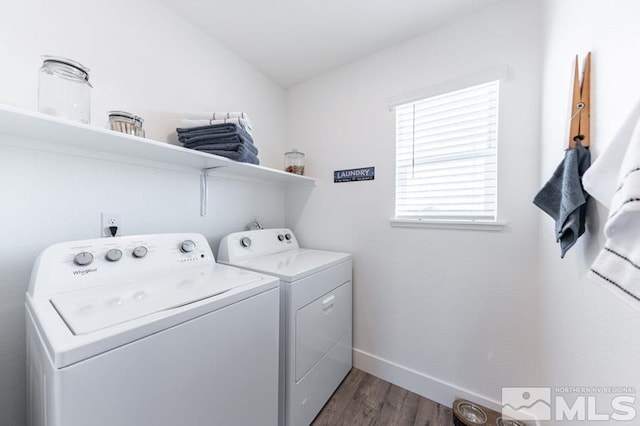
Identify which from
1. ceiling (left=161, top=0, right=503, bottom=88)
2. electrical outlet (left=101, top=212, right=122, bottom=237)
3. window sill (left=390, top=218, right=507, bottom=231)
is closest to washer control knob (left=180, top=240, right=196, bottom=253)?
electrical outlet (left=101, top=212, right=122, bottom=237)

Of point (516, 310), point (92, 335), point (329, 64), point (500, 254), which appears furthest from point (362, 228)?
point (92, 335)

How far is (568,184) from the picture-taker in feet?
2.51

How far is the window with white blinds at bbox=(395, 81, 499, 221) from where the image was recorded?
138 centimetres

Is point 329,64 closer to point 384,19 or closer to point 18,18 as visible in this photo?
point 384,19

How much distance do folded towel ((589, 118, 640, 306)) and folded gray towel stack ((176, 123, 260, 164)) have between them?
4.37 ft

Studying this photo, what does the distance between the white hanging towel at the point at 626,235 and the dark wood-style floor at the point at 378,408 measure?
1402 mm

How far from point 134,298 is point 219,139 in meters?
0.86

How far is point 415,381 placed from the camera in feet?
5.13

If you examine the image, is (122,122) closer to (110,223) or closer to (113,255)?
(110,223)

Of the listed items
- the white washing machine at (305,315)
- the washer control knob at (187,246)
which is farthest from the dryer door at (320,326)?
the washer control knob at (187,246)

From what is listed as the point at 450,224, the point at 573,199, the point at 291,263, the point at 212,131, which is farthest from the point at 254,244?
the point at 573,199

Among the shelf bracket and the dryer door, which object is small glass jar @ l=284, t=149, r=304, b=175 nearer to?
the shelf bracket

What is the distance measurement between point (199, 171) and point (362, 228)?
4.00 ft

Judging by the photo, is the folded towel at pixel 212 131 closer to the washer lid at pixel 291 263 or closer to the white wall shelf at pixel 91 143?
the white wall shelf at pixel 91 143
